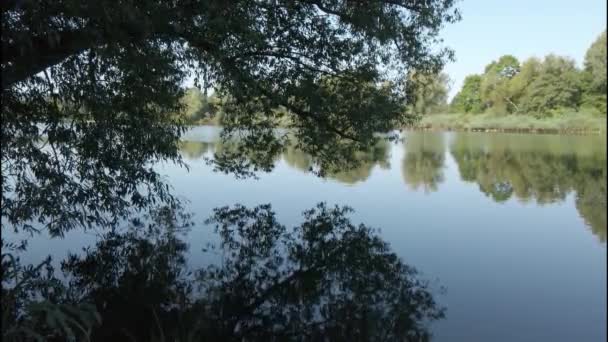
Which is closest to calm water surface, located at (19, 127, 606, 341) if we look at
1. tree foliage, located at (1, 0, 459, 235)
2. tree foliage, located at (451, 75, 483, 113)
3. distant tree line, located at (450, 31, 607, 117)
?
distant tree line, located at (450, 31, 607, 117)

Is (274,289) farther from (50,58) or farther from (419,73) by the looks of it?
(419,73)

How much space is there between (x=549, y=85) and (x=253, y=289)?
4494 mm

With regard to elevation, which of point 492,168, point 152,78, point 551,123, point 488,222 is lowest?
point 488,222

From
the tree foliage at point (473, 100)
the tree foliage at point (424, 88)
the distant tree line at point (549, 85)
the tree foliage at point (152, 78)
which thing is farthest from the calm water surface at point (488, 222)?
the tree foliage at point (152, 78)

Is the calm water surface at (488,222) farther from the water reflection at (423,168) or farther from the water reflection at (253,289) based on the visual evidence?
the water reflection at (253,289)

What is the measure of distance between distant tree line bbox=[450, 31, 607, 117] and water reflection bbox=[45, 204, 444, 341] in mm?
2713

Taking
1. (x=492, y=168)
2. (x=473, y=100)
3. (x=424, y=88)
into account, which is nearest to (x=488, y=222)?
→ (x=424, y=88)

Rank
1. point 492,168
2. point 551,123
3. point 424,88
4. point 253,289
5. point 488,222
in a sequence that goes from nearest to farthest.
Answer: point 551,123 → point 253,289 → point 424,88 → point 488,222 → point 492,168

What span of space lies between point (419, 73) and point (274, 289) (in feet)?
15.5

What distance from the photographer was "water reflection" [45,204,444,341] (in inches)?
196

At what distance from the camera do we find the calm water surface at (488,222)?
16.3ft

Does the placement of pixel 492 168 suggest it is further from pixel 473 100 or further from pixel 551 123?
pixel 551 123

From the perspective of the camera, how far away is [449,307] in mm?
5977

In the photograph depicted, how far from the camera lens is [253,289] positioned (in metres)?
6.17
